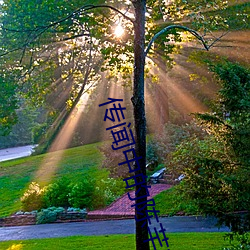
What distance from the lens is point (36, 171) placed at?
19.5 meters

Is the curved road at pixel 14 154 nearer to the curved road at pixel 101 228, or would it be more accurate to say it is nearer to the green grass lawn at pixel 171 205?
the curved road at pixel 101 228

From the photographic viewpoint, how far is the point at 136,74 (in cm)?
427

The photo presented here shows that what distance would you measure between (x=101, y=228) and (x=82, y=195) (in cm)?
228

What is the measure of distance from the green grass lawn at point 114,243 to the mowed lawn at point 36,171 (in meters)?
4.49

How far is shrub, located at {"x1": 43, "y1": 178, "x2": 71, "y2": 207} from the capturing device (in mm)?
11016

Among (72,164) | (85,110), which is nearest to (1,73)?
(72,164)

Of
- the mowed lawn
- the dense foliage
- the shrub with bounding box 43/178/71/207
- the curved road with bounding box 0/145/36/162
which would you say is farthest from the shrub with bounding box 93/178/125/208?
the curved road with bounding box 0/145/36/162

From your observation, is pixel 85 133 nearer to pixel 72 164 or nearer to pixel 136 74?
pixel 72 164

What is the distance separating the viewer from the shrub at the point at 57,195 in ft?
36.1

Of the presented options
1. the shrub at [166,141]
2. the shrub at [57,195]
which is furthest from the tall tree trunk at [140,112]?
the shrub at [166,141]

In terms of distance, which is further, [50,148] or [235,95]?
[50,148]

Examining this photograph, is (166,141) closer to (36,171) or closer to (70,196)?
(70,196)

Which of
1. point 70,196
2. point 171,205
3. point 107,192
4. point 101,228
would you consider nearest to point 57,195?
point 70,196

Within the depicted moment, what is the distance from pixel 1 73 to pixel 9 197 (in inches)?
232
